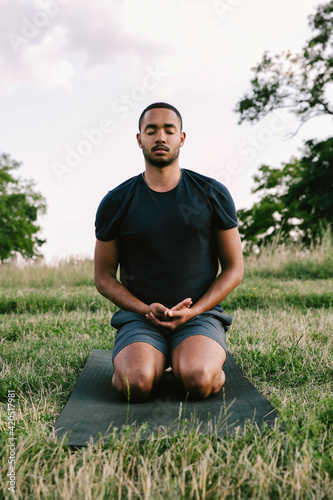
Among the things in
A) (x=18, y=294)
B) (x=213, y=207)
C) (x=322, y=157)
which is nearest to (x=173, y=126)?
(x=213, y=207)

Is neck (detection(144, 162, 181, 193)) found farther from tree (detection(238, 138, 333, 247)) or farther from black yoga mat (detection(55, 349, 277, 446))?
tree (detection(238, 138, 333, 247))

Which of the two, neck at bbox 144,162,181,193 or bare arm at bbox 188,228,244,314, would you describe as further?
neck at bbox 144,162,181,193

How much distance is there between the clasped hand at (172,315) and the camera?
2.60 meters

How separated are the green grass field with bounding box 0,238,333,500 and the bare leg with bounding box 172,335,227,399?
1.21 ft

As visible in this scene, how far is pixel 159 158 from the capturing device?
2807mm

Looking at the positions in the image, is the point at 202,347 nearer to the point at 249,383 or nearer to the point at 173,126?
the point at 249,383

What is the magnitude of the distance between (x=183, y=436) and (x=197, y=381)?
0.54 metres

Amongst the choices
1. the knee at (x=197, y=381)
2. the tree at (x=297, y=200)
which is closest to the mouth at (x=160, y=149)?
the knee at (x=197, y=381)

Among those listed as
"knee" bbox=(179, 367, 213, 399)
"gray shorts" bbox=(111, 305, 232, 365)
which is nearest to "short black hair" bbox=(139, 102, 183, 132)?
"gray shorts" bbox=(111, 305, 232, 365)

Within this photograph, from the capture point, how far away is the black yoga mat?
6.81ft

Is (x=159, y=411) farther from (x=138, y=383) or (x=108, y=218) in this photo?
(x=108, y=218)

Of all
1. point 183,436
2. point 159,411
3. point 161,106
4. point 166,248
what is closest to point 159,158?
point 161,106

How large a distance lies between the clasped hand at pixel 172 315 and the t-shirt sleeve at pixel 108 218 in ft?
1.86

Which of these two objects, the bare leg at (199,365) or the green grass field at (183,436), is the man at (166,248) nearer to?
the bare leg at (199,365)
